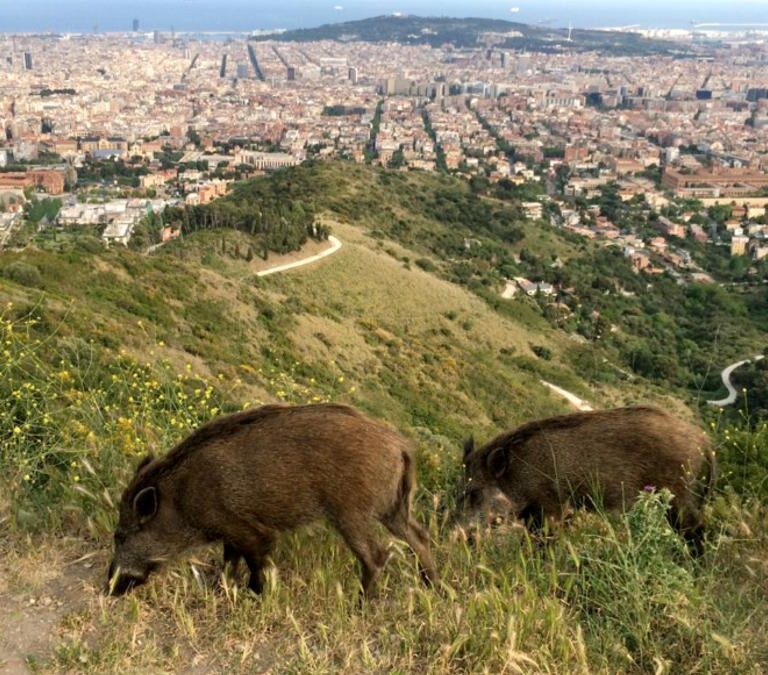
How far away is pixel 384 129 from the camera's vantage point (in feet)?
389

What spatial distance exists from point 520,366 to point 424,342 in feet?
12.2

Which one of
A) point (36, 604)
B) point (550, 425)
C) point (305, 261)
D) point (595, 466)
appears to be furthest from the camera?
point (305, 261)

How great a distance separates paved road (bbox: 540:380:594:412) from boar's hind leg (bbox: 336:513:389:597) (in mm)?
21483

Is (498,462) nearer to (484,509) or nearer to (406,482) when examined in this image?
(484,509)

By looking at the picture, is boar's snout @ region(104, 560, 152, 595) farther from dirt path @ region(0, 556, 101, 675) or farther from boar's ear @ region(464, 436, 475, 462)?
boar's ear @ region(464, 436, 475, 462)

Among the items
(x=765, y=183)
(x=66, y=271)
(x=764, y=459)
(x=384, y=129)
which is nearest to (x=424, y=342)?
(x=66, y=271)

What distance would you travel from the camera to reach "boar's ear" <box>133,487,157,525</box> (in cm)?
342

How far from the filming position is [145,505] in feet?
11.3

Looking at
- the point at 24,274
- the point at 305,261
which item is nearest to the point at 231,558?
the point at 24,274

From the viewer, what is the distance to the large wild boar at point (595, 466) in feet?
12.8

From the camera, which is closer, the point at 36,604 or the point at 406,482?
the point at 36,604

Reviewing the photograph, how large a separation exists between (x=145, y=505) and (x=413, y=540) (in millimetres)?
1185

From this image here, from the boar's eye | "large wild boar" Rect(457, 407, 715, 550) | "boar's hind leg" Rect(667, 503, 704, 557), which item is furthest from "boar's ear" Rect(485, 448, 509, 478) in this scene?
"boar's hind leg" Rect(667, 503, 704, 557)

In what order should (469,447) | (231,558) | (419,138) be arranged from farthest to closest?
(419,138) < (469,447) < (231,558)
